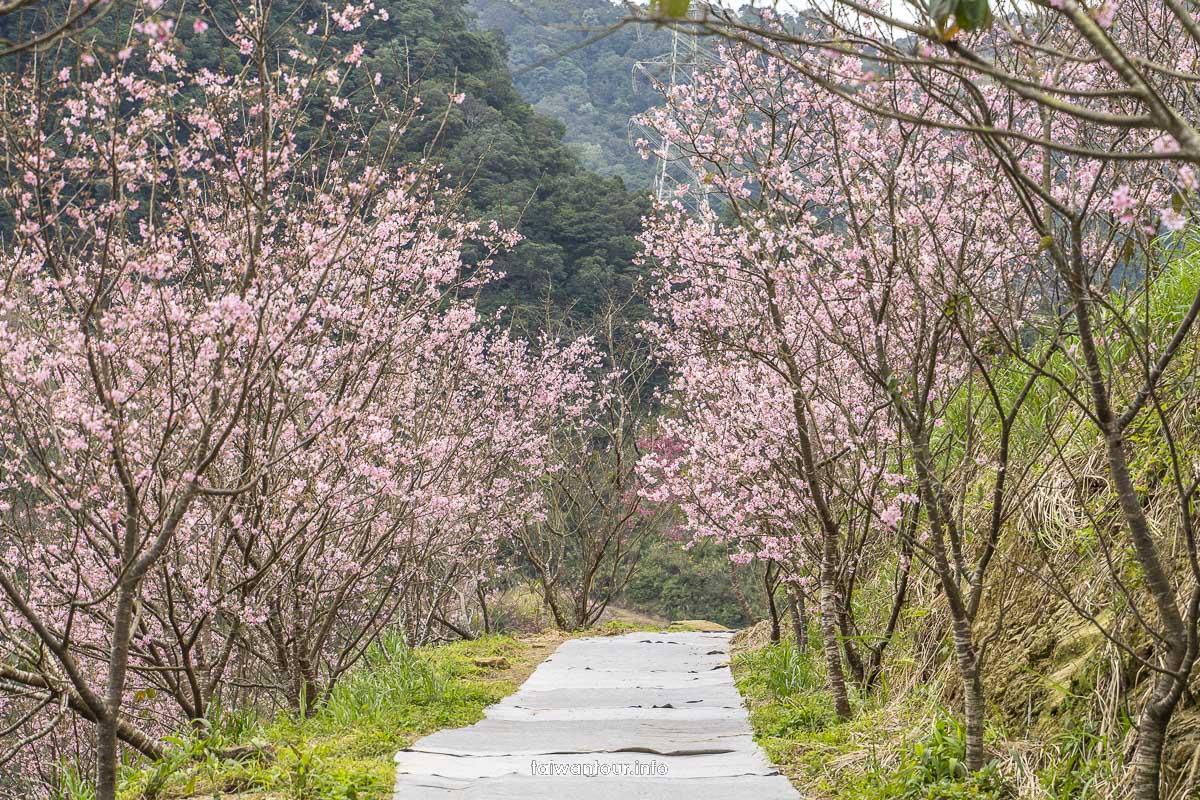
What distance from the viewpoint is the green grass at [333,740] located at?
5.16 metres

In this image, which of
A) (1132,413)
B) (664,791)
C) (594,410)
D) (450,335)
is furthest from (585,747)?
(594,410)

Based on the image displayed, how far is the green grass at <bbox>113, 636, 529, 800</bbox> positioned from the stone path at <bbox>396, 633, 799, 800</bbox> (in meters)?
0.23

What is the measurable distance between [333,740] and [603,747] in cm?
179

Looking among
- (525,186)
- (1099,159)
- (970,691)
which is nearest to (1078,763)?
(970,691)

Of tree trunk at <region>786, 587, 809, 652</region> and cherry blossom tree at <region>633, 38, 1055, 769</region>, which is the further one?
tree trunk at <region>786, 587, 809, 652</region>

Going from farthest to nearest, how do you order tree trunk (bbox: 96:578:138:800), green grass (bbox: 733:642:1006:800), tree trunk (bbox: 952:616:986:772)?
green grass (bbox: 733:642:1006:800), tree trunk (bbox: 952:616:986:772), tree trunk (bbox: 96:578:138:800)

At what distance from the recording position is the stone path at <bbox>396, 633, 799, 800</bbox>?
5.53m

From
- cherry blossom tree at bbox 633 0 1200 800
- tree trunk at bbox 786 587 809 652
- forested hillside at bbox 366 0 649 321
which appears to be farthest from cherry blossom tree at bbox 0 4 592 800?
forested hillside at bbox 366 0 649 321

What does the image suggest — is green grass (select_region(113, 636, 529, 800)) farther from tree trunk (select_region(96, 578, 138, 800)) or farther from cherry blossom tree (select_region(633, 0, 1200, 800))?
cherry blossom tree (select_region(633, 0, 1200, 800))

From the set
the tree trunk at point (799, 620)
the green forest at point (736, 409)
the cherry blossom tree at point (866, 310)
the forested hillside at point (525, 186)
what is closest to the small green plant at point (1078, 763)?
the green forest at point (736, 409)

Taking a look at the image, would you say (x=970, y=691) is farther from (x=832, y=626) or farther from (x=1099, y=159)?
(x=1099, y=159)

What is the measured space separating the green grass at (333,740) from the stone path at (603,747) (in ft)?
0.75

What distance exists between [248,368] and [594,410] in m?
19.3

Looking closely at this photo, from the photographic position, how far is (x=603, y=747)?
6703mm
